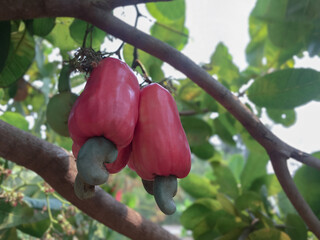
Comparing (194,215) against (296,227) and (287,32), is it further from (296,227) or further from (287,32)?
(287,32)

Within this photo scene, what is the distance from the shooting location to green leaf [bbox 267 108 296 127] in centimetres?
122

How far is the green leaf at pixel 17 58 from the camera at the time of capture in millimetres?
804

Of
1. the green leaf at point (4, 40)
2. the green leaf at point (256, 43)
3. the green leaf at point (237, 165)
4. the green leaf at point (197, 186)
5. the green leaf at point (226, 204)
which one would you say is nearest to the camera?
the green leaf at point (4, 40)

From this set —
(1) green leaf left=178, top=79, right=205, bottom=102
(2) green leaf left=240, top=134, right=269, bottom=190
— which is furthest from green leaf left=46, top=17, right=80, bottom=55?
(2) green leaf left=240, top=134, right=269, bottom=190

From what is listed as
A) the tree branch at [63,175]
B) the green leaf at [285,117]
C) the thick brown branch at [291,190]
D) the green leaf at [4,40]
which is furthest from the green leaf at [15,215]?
the green leaf at [285,117]

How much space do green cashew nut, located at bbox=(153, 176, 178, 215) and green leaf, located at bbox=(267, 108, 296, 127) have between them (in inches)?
33.6

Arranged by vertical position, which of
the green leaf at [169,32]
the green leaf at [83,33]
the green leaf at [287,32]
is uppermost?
the green leaf at [287,32]

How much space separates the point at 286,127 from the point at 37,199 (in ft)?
2.98

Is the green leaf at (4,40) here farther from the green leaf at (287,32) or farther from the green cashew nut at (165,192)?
the green leaf at (287,32)

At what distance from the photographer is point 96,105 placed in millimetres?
427

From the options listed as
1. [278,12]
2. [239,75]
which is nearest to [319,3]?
[278,12]

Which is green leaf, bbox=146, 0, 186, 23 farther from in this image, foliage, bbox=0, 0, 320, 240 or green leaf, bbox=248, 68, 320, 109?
green leaf, bbox=248, 68, 320, 109

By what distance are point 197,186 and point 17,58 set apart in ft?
2.41

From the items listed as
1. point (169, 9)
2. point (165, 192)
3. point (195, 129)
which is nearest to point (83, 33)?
point (169, 9)
